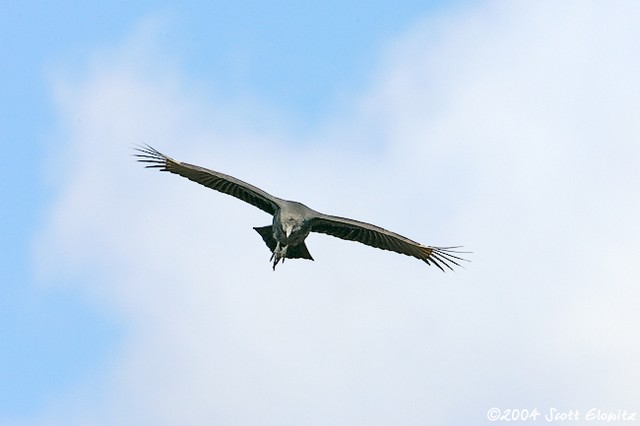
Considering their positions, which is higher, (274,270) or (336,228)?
(336,228)

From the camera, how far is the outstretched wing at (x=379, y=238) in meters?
23.2

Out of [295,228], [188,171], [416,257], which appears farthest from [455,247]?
[188,171]

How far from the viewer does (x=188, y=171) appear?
23.1m

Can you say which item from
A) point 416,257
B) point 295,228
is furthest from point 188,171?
point 416,257

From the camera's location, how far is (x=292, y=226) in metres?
22.1

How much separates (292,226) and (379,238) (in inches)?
92.9

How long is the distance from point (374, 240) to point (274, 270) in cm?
258

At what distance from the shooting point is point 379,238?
2378 centimetres

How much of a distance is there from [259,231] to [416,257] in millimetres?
3230

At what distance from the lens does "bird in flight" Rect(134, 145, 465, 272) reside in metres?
22.3

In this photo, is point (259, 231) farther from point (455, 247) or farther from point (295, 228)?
point (455, 247)

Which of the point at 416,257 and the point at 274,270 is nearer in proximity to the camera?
the point at 274,270

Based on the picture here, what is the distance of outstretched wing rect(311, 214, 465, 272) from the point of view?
2317 centimetres

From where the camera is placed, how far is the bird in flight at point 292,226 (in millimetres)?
22297
